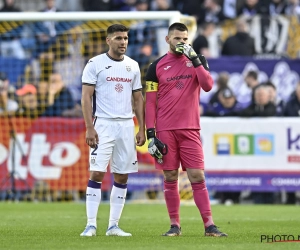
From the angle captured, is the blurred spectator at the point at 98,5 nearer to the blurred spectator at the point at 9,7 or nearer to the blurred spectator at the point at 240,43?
the blurred spectator at the point at 9,7

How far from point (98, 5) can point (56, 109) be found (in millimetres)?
5496

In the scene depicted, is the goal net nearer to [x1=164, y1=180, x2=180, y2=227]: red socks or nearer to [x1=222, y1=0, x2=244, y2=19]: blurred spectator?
[x1=222, y1=0, x2=244, y2=19]: blurred spectator

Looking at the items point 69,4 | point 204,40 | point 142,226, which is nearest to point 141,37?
point 204,40

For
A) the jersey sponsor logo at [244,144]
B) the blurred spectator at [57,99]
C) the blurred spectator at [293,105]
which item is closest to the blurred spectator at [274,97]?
the blurred spectator at [293,105]

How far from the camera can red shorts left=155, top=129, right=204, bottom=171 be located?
35.9 feet

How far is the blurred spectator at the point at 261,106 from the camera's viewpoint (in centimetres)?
1889

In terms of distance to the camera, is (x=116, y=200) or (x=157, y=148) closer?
(x=157, y=148)

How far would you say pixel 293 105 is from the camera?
19531 millimetres

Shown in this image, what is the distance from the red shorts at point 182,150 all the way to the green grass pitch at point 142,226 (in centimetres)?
84

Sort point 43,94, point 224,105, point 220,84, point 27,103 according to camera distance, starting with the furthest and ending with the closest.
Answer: point 220,84, point 224,105, point 43,94, point 27,103

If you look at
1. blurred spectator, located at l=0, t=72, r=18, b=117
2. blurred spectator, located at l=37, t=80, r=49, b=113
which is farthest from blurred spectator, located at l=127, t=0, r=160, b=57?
blurred spectator, located at l=0, t=72, r=18, b=117

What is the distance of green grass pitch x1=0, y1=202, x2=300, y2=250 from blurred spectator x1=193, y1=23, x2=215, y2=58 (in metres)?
5.52

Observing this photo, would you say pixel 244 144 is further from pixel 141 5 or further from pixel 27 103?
pixel 141 5

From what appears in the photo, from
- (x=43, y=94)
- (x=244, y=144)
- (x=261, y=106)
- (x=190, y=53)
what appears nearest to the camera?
(x=190, y=53)
